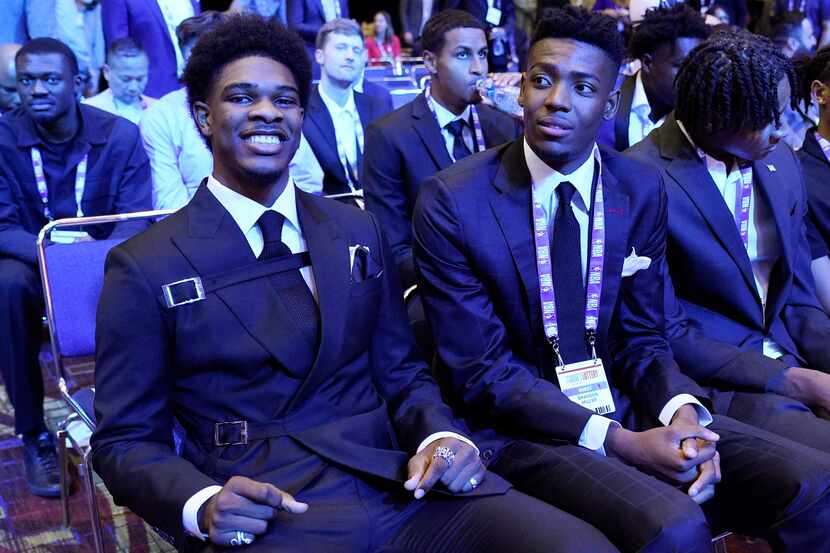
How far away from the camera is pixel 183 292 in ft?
6.50

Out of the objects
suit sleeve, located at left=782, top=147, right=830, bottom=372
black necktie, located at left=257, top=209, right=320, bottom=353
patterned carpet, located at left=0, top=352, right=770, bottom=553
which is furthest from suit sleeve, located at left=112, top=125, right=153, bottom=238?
suit sleeve, located at left=782, top=147, right=830, bottom=372

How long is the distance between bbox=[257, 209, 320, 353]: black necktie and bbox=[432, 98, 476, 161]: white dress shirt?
2.11 metres

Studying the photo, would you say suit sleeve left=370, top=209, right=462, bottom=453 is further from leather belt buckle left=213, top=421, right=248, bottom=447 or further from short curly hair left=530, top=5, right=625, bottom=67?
short curly hair left=530, top=5, right=625, bottom=67

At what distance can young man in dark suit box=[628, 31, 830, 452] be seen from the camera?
2.72m

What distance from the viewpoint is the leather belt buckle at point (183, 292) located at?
1971mm

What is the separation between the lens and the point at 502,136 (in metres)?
4.27

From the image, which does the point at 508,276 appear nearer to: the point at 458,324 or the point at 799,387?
the point at 458,324

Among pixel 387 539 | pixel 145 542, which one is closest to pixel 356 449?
pixel 387 539

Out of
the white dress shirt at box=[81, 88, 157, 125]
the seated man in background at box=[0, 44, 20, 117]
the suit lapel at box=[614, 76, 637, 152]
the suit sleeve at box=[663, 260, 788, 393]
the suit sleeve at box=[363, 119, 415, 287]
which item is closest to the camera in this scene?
the suit sleeve at box=[663, 260, 788, 393]

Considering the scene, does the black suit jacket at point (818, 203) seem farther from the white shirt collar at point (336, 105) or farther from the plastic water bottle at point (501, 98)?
the white shirt collar at point (336, 105)

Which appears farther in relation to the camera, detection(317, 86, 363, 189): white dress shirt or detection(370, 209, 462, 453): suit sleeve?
detection(317, 86, 363, 189): white dress shirt

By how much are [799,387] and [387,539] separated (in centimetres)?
128

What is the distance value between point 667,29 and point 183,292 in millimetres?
3205

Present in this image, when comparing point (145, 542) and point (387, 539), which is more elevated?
point (387, 539)
